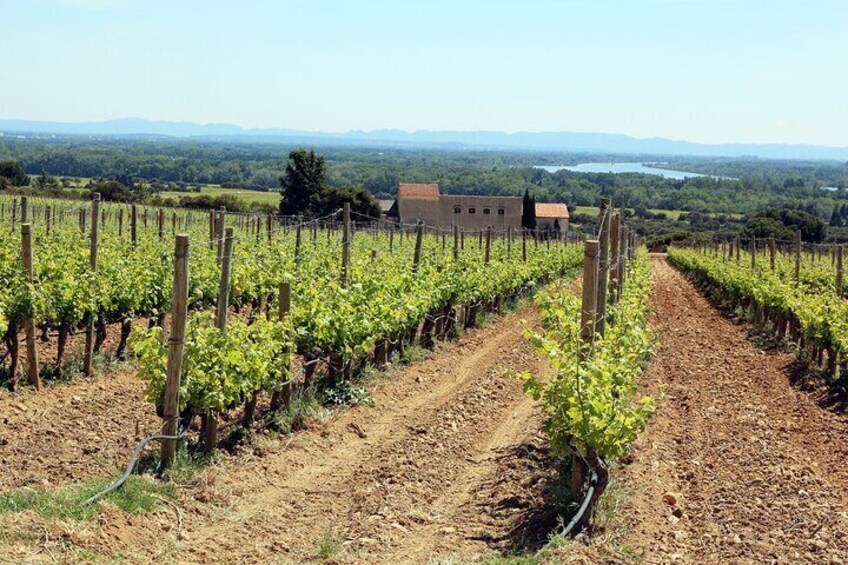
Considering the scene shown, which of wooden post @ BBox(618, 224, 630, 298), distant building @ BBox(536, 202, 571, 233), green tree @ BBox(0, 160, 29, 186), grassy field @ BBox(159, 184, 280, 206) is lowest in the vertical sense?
distant building @ BBox(536, 202, 571, 233)

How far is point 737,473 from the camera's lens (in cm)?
804

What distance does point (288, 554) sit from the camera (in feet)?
20.5

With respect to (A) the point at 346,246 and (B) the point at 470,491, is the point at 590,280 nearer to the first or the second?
(B) the point at 470,491

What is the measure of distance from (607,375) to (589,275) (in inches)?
60.9

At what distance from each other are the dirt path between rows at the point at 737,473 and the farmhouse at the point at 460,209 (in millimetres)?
66573

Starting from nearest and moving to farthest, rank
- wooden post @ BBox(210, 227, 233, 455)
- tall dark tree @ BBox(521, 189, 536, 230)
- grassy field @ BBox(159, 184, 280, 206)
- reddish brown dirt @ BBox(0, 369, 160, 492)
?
reddish brown dirt @ BBox(0, 369, 160, 492), wooden post @ BBox(210, 227, 233, 455), tall dark tree @ BBox(521, 189, 536, 230), grassy field @ BBox(159, 184, 280, 206)

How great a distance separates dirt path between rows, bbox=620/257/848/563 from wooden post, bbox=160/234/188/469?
12.4 ft

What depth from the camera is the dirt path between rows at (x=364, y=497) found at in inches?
242

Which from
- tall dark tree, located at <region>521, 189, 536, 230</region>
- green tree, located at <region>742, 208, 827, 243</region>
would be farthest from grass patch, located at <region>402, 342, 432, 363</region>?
tall dark tree, located at <region>521, 189, 536, 230</region>

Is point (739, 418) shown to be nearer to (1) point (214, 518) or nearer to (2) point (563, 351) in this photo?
(2) point (563, 351)

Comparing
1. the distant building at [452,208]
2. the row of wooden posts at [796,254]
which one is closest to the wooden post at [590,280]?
the row of wooden posts at [796,254]

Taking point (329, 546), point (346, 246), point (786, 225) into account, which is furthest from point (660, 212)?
point (329, 546)

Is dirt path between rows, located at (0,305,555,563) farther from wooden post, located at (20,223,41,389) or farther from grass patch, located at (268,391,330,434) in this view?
wooden post, located at (20,223,41,389)

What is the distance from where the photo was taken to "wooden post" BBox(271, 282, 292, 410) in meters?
9.40
